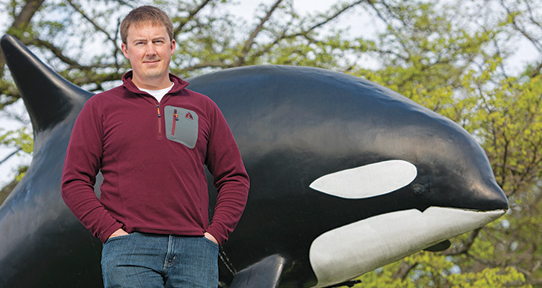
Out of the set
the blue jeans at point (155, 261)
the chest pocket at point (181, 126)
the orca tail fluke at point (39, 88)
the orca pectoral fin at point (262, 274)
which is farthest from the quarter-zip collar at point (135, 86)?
the orca tail fluke at point (39, 88)

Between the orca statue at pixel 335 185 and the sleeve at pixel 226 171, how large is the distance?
1060mm

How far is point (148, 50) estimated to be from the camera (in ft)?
7.23

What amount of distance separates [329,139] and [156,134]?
1506mm

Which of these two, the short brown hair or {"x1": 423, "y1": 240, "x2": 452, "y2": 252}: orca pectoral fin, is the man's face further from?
{"x1": 423, "y1": 240, "x2": 452, "y2": 252}: orca pectoral fin

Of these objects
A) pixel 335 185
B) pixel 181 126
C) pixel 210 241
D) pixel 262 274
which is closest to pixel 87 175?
pixel 181 126

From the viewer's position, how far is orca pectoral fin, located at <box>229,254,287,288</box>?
3.26 meters

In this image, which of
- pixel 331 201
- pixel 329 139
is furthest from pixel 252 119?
pixel 331 201

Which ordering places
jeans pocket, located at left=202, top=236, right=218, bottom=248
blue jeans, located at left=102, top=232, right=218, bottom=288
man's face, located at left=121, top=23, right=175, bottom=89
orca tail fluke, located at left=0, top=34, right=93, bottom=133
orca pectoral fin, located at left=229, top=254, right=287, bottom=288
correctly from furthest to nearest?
1. orca tail fluke, located at left=0, top=34, right=93, bottom=133
2. orca pectoral fin, located at left=229, top=254, right=287, bottom=288
3. man's face, located at left=121, top=23, right=175, bottom=89
4. jeans pocket, located at left=202, top=236, right=218, bottom=248
5. blue jeans, located at left=102, top=232, right=218, bottom=288

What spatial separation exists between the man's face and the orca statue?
1290 millimetres

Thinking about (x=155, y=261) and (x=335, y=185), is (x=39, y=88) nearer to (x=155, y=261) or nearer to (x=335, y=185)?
(x=335, y=185)

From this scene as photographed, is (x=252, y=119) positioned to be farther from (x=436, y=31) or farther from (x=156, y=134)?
(x=436, y=31)

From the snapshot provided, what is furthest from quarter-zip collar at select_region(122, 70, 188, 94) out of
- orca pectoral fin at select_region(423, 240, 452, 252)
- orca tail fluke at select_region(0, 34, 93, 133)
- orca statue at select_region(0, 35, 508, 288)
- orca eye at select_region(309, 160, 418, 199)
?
orca pectoral fin at select_region(423, 240, 452, 252)

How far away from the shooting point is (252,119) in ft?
11.5

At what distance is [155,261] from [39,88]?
2.65m
